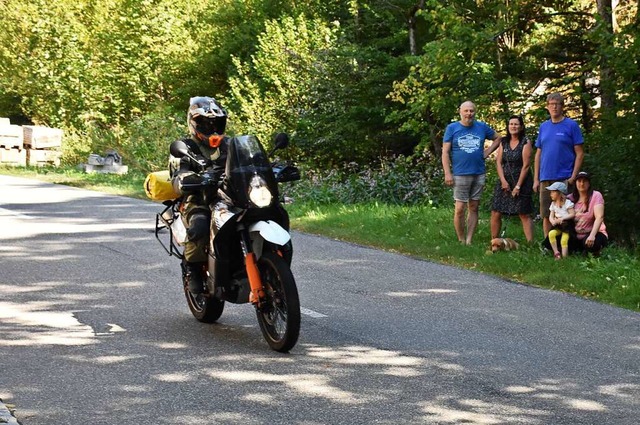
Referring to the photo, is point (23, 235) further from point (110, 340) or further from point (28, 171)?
point (28, 171)

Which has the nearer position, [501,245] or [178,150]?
[178,150]

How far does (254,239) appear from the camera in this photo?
26.3 feet

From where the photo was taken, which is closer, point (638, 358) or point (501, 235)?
point (638, 358)

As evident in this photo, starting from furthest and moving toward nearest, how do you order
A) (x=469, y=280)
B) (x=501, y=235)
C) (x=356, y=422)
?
(x=501, y=235)
(x=469, y=280)
(x=356, y=422)

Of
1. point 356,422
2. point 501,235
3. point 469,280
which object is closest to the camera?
point 356,422

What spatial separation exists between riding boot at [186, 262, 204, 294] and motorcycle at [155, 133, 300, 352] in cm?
40

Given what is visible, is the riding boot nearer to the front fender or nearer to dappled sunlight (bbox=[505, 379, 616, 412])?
the front fender

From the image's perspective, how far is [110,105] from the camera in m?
39.5

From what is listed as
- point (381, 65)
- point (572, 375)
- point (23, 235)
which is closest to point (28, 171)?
point (381, 65)

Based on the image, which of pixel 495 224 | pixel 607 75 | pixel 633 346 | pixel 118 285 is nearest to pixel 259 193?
pixel 633 346

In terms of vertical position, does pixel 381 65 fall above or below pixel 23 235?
above

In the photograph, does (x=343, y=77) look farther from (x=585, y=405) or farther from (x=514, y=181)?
(x=585, y=405)

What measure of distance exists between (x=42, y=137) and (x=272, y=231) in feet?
96.5

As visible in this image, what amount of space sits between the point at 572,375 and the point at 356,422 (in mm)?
1863
